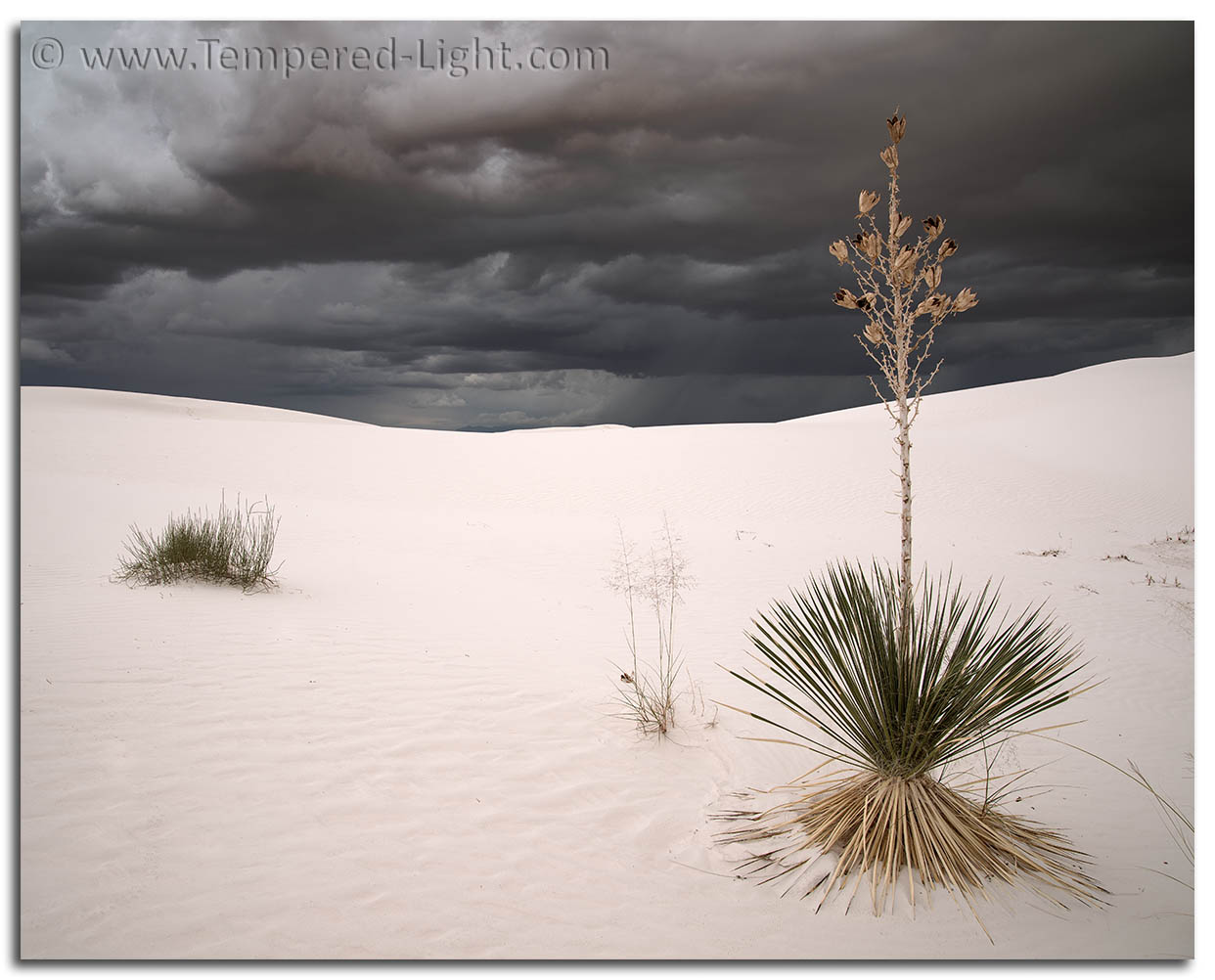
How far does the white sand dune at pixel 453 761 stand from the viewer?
3008 mm

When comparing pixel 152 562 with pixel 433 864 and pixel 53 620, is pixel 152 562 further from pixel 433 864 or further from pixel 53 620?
pixel 433 864

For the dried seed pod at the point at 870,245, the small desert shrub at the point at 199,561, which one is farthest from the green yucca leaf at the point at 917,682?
the small desert shrub at the point at 199,561

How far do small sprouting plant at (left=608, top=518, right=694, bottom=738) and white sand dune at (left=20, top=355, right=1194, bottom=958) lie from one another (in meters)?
0.22

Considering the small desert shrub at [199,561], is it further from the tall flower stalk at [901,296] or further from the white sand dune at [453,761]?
the tall flower stalk at [901,296]

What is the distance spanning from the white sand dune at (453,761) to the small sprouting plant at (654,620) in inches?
8.5

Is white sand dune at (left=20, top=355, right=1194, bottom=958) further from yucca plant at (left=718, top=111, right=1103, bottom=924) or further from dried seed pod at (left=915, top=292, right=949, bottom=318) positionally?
dried seed pod at (left=915, top=292, right=949, bottom=318)

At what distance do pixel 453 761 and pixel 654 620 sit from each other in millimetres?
4753

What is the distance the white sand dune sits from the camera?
3008 mm

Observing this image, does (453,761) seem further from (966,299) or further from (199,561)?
(199,561)

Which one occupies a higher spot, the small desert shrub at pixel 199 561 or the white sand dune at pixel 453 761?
the small desert shrub at pixel 199 561

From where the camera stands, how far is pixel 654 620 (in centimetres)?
895

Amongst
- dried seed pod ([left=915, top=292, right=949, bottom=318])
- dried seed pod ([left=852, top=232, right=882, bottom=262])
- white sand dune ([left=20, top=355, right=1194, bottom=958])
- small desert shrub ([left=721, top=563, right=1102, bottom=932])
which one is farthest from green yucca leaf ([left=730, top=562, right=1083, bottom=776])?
dried seed pod ([left=852, top=232, right=882, bottom=262])

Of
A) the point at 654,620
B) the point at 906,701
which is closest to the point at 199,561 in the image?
the point at 654,620

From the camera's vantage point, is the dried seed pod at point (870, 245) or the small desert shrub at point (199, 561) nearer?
the dried seed pod at point (870, 245)
